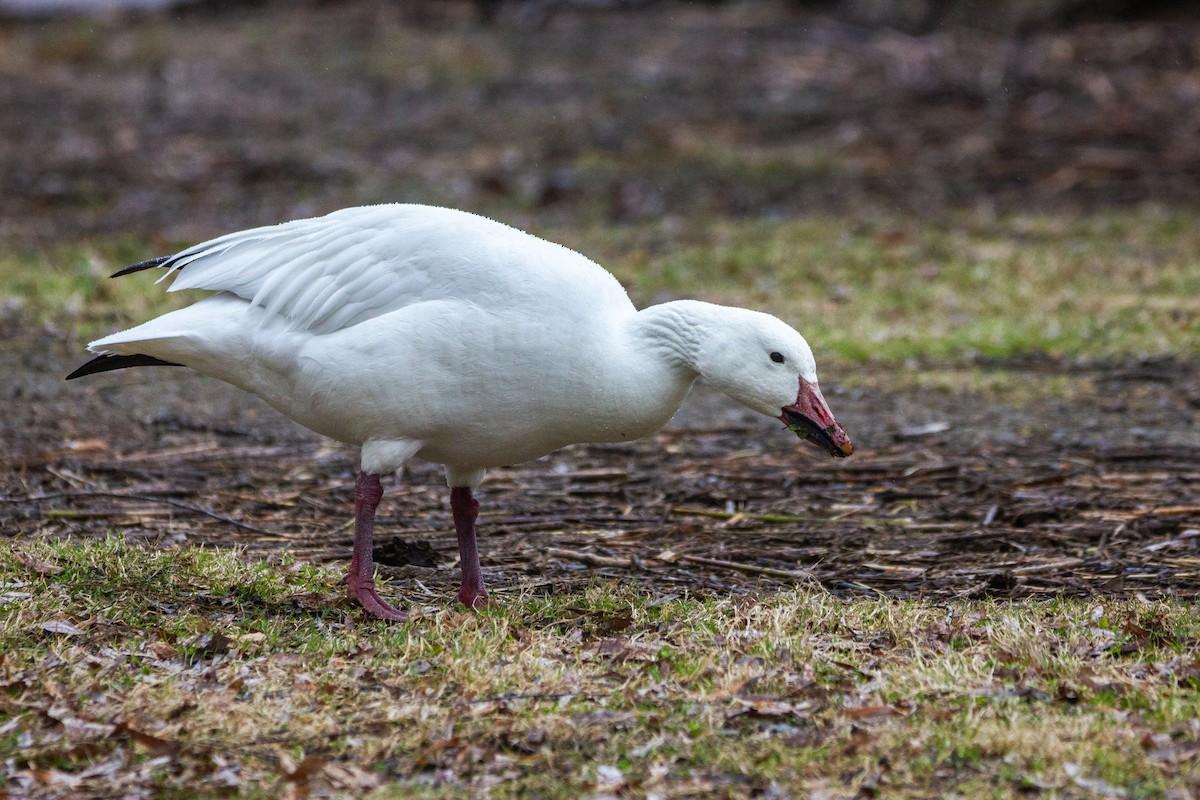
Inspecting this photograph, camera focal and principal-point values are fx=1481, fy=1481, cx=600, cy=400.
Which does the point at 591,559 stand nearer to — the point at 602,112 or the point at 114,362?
the point at 114,362

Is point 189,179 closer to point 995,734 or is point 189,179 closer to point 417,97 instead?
point 417,97

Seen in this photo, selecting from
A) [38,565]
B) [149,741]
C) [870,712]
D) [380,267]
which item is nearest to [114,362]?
[38,565]

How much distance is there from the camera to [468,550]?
4996 mm

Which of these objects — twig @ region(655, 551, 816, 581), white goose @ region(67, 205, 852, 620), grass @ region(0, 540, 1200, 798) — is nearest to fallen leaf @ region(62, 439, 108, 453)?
grass @ region(0, 540, 1200, 798)

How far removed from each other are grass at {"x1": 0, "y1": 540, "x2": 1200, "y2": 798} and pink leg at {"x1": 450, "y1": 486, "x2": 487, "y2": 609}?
179 millimetres

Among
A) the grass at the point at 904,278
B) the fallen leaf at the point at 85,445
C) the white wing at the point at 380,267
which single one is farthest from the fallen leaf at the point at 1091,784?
the grass at the point at 904,278

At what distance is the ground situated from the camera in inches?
147

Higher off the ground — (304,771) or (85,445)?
(304,771)

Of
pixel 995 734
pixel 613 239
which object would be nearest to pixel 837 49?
pixel 613 239

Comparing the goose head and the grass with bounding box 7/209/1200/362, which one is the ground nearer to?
the grass with bounding box 7/209/1200/362

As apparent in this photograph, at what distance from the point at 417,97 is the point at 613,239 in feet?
14.6

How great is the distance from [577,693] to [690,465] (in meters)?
2.73

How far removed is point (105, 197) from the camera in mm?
11680

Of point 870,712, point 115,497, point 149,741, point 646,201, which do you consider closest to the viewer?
point 149,741
